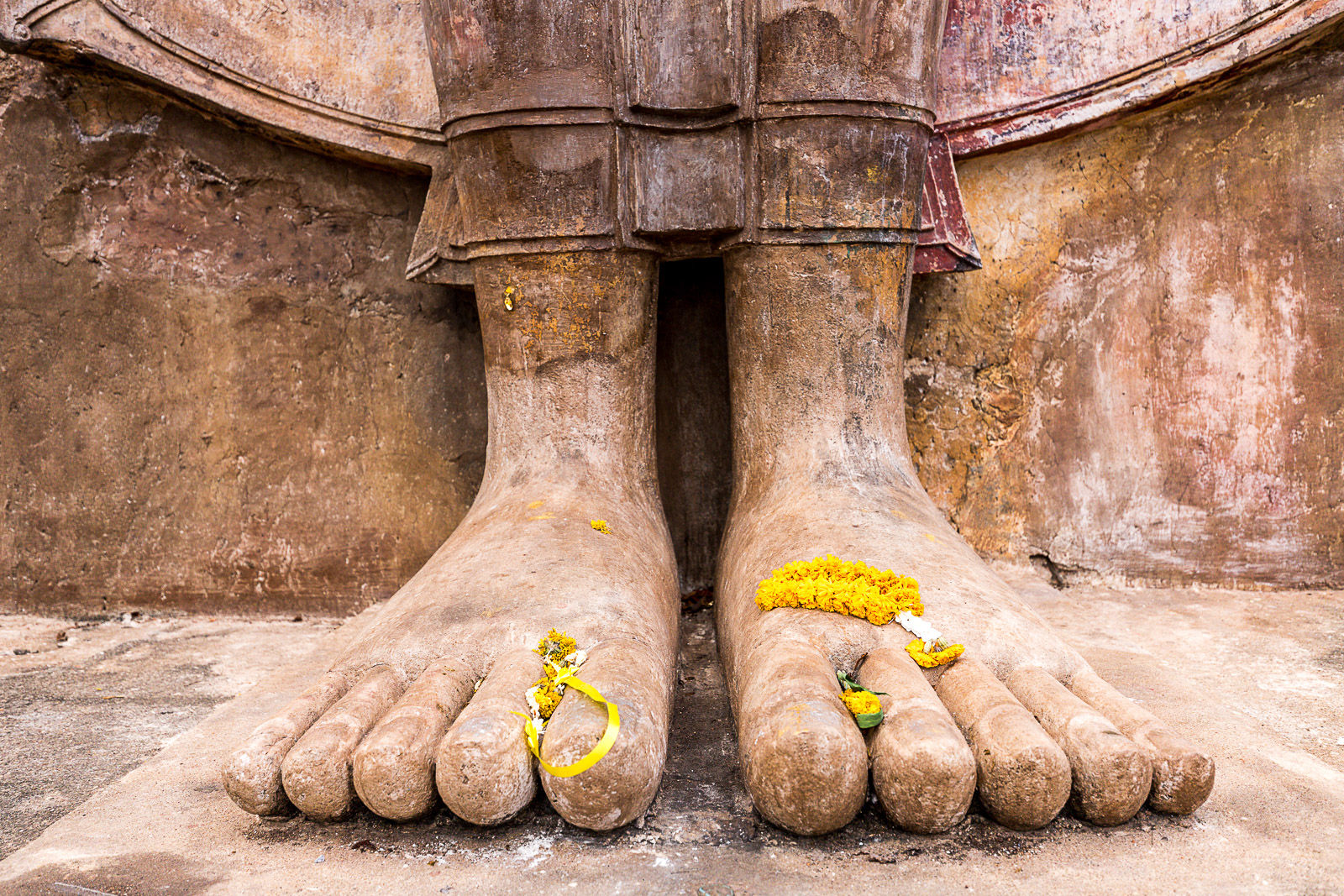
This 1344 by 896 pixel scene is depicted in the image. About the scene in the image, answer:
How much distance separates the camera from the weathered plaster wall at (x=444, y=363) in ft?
6.13

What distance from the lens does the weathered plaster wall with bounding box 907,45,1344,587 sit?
187 centimetres

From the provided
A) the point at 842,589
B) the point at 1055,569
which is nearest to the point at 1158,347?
the point at 1055,569

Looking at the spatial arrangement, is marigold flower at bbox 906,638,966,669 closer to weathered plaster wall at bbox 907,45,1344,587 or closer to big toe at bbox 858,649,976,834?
big toe at bbox 858,649,976,834

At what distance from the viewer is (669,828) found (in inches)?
39.3

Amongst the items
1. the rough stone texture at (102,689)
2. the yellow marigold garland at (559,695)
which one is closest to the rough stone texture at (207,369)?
the rough stone texture at (102,689)

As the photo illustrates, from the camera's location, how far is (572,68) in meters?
1.49

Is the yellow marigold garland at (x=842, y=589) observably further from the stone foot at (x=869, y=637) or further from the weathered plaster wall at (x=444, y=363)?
the weathered plaster wall at (x=444, y=363)

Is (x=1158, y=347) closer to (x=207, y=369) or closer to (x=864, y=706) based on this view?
(x=864, y=706)

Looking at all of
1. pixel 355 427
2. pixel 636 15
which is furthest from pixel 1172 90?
pixel 355 427

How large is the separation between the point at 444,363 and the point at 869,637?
3.64ft

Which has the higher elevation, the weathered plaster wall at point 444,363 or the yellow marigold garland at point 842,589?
the weathered plaster wall at point 444,363

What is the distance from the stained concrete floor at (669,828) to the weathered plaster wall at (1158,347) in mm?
444

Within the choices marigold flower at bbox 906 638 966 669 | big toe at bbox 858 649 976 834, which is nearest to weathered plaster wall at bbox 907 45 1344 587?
marigold flower at bbox 906 638 966 669

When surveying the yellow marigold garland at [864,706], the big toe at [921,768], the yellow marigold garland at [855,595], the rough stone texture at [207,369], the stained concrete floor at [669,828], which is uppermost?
the rough stone texture at [207,369]
